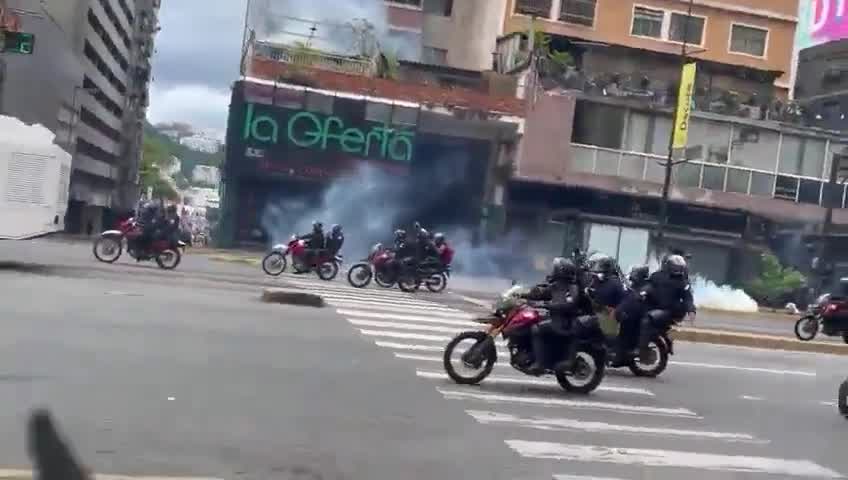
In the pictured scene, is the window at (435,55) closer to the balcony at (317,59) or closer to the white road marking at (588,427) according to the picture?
the balcony at (317,59)

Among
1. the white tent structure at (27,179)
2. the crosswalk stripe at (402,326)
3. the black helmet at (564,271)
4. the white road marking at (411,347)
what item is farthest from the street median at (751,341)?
the white tent structure at (27,179)

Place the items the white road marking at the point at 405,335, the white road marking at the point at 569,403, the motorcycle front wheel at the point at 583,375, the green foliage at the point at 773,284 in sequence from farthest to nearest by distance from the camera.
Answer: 1. the green foliage at the point at 773,284
2. the white road marking at the point at 405,335
3. the motorcycle front wheel at the point at 583,375
4. the white road marking at the point at 569,403

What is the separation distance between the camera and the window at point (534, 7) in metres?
43.3

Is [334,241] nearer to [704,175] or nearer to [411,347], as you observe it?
[411,347]

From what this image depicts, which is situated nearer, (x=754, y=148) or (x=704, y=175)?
(x=704, y=175)

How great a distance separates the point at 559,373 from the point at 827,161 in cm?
3094

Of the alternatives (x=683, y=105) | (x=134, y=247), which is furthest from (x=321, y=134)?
(x=134, y=247)

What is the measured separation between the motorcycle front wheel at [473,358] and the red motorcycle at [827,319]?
468 inches

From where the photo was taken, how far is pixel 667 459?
855 cm

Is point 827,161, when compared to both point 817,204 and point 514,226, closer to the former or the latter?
point 817,204

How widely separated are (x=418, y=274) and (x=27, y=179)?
29.6 ft

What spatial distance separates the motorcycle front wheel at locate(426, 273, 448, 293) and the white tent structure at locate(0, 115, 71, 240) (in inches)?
348

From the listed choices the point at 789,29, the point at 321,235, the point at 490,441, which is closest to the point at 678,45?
the point at 789,29

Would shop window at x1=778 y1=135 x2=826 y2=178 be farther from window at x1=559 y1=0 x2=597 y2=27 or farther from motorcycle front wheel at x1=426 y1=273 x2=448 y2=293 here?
motorcycle front wheel at x1=426 y1=273 x2=448 y2=293
